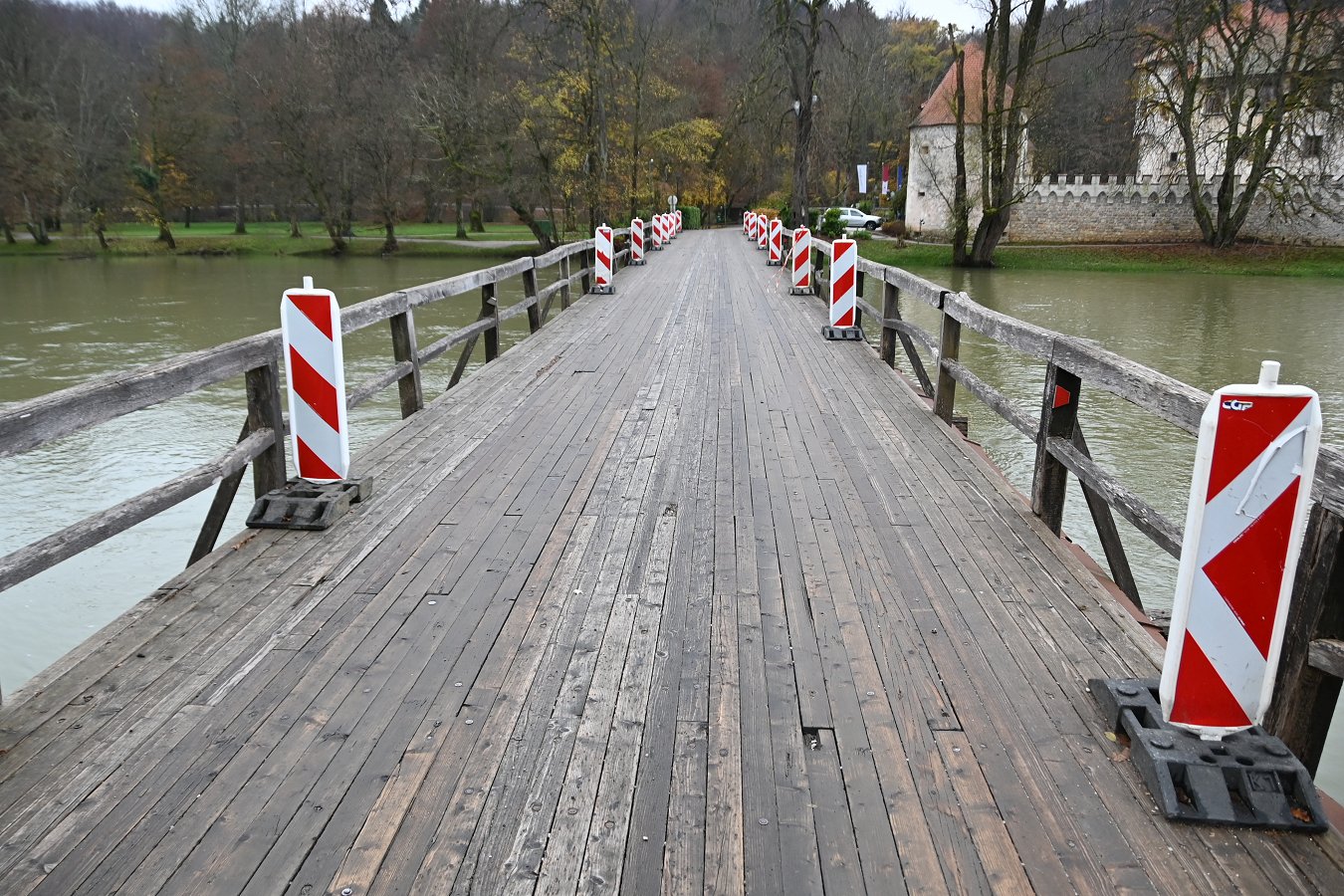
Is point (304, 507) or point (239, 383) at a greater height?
point (304, 507)

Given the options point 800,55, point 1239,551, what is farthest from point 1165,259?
point 1239,551

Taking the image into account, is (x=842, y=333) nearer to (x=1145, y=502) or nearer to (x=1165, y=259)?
(x=1145, y=502)

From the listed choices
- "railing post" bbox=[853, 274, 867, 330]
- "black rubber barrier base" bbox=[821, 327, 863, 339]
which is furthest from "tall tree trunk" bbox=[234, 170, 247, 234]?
"black rubber barrier base" bbox=[821, 327, 863, 339]

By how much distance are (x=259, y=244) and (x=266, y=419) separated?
4324 centimetres

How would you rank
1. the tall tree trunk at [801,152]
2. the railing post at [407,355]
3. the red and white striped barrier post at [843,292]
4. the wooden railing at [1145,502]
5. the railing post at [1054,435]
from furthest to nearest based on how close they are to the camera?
the tall tree trunk at [801,152] < the red and white striped barrier post at [843,292] < the railing post at [407,355] < the railing post at [1054,435] < the wooden railing at [1145,502]

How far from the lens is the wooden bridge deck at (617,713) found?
86.8 inches

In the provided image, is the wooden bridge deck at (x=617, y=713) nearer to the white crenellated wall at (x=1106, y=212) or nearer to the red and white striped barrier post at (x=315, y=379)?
the red and white striped barrier post at (x=315, y=379)

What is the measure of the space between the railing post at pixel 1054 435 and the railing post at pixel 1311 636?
5.43 feet

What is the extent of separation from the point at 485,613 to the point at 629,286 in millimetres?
13397

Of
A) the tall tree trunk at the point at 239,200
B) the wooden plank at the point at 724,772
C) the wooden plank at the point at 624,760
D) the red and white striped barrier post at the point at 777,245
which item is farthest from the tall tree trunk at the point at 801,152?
the tall tree trunk at the point at 239,200

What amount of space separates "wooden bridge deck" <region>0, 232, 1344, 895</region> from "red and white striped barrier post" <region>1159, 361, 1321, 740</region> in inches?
12.5

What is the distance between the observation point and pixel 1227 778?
2.42 metres

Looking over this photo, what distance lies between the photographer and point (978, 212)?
40.6 meters

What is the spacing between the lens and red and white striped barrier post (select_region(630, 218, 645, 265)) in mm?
22125
